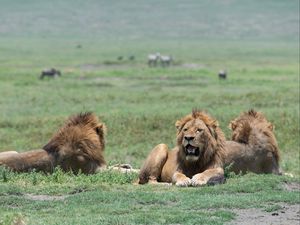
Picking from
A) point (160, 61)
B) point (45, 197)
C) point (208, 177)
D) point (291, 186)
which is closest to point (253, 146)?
point (291, 186)

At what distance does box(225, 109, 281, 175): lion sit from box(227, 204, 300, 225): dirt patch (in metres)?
2.24

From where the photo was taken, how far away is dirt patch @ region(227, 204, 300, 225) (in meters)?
7.88

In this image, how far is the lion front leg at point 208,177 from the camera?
31.7 ft

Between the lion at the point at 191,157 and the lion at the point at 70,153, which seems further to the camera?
the lion at the point at 70,153

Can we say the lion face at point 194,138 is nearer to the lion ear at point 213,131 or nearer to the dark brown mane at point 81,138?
the lion ear at point 213,131

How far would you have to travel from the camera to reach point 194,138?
391 inches

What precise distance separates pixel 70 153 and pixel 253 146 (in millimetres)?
2138

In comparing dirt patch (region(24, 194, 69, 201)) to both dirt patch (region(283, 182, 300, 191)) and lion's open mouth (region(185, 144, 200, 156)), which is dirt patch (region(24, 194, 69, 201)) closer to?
lion's open mouth (region(185, 144, 200, 156))

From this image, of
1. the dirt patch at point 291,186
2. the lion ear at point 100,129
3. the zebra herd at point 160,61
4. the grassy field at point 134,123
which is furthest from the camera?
the zebra herd at point 160,61

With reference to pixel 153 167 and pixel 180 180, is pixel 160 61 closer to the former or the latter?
pixel 153 167

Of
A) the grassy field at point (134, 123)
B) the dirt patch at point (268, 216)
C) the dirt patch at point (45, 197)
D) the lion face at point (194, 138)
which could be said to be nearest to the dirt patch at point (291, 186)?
the grassy field at point (134, 123)

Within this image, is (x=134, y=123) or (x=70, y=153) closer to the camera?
(x=70, y=153)

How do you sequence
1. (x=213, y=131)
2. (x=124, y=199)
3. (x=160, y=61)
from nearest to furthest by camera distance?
(x=124, y=199) < (x=213, y=131) < (x=160, y=61)

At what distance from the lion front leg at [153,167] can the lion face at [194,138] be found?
32 centimetres
